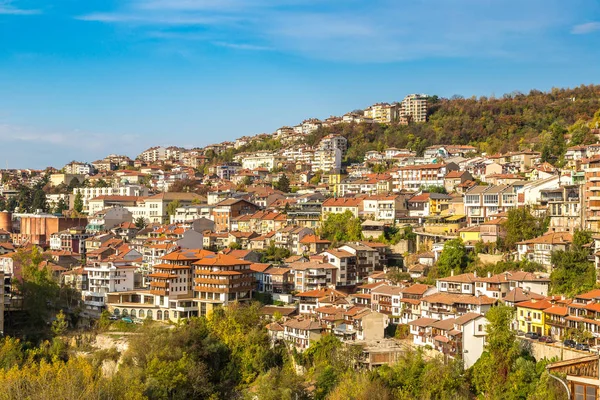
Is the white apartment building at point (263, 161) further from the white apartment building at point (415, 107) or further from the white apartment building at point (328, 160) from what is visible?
the white apartment building at point (415, 107)

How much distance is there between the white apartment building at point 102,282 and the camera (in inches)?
1158

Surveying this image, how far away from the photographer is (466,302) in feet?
68.4

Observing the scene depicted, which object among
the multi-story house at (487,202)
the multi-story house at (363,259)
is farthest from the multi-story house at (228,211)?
the multi-story house at (487,202)

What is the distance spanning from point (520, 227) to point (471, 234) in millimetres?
2170

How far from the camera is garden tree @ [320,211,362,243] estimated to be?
3178cm

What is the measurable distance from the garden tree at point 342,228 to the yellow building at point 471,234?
5.21 m

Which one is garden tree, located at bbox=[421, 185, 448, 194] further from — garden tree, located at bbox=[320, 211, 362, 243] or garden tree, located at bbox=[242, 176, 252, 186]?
garden tree, located at bbox=[242, 176, 252, 186]

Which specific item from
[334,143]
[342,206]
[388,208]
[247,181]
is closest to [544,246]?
[388,208]

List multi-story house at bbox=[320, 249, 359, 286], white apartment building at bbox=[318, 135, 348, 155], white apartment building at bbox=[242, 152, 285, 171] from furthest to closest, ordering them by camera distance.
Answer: white apartment building at bbox=[242, 152, 285, 171] → white apartment building at bbox=[318, 135, 348, 155] → multi-story house at bbox=[320, 249, 359, 286]

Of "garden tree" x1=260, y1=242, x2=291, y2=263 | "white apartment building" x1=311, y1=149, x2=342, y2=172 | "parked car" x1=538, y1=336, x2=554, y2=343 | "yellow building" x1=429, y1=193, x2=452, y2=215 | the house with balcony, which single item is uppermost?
"white apartment building" x1=311, y1=149, x2=342, y2=172

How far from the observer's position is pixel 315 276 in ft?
88.7

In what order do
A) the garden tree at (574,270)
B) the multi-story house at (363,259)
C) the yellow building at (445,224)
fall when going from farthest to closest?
the yellow building at (445,224) < the multi-story house at (363,259) < the garden tree at (574,270)

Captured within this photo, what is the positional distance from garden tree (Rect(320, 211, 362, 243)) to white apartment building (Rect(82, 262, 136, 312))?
903 centimetres

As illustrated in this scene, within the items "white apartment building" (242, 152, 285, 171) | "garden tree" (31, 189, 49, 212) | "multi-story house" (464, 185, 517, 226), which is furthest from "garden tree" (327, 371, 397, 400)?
"garden tree" (31, 189, 49, 212)
